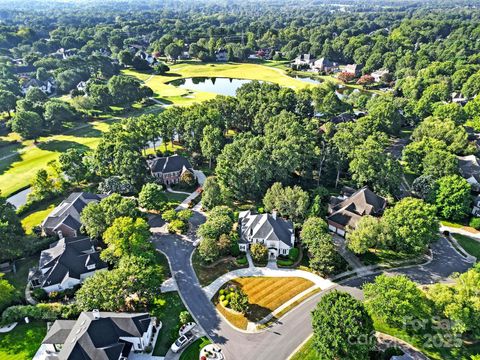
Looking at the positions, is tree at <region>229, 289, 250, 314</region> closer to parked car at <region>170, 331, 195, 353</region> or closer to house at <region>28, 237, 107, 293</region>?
parked car at <region>170, 331, 195, 353</region>

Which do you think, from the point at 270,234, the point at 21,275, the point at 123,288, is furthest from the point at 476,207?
the point at 21,275

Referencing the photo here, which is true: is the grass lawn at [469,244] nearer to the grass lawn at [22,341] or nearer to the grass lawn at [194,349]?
the grass lawn at [194,349]

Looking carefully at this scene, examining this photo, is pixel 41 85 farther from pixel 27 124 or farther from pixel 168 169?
pixel 168 169

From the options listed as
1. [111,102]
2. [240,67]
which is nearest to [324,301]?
[111,102]

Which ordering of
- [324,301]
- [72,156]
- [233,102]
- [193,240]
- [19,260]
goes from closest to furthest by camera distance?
[324,301] < [19,260] < [193,240] < [72,156] < [233,102]

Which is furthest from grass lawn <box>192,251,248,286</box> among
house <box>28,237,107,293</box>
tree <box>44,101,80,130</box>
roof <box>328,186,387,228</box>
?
tree <box>44,101,80,130</box>

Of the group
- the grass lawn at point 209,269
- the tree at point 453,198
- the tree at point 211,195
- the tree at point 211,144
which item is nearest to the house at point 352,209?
the tree at point 453,198

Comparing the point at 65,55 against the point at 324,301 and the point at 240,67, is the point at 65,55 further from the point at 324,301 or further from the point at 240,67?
the point at 324,301
